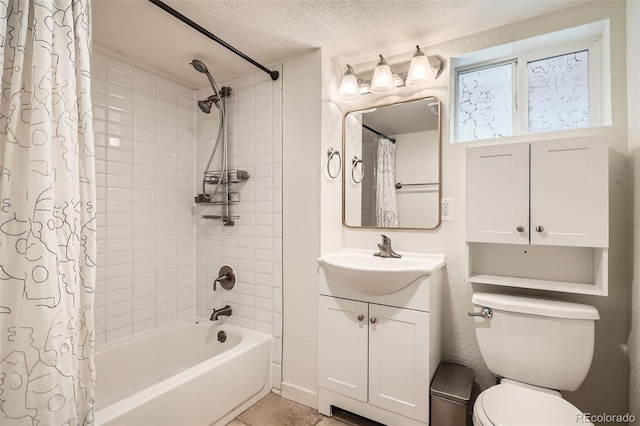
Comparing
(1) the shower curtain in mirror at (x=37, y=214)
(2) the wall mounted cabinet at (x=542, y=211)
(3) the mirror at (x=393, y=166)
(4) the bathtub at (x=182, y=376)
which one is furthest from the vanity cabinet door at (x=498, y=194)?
(1) the shower curtain in mirror at (x=37, y=214)

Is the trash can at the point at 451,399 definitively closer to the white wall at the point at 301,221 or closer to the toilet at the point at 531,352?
the toilet at the point at 531,352

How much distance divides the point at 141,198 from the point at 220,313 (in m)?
1.02

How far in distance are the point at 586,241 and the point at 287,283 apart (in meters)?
1.64

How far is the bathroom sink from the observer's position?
157cm

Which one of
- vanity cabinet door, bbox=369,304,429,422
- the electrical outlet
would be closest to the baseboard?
vanity cabinet door, bbox=369,304,429,422

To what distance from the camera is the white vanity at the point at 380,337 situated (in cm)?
159

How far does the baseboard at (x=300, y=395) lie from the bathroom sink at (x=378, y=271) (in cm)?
78

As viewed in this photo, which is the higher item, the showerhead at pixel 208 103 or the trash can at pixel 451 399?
the showerhead at pixel 208 103

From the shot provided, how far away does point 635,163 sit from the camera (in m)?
1.43

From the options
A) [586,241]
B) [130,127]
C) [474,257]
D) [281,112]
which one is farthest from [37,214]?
[586,241]

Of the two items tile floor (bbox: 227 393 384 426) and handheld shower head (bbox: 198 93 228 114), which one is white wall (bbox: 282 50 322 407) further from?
handheld shower head (bbox: 198 93 228 114)

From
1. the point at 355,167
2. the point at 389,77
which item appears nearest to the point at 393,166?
the point at 355,167

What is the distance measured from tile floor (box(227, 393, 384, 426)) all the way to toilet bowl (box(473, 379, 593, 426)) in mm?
747

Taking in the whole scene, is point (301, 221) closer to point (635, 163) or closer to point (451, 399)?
point (451, 399)
